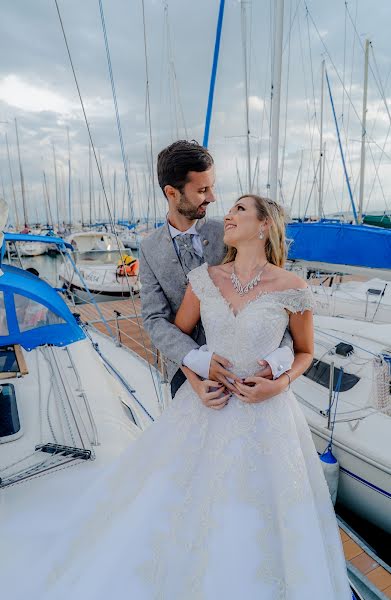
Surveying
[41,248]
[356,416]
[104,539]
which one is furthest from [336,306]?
[41,248]

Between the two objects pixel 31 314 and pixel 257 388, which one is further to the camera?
pixel 31 314

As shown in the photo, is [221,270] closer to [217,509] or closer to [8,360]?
[217,509]

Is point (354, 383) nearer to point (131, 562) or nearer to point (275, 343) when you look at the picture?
point (275, 343)

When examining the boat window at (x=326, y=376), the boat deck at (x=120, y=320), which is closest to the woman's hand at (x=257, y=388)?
the boat window at (x=326, y=376)

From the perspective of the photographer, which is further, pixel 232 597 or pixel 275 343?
pixel 275 343

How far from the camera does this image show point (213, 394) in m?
1.56

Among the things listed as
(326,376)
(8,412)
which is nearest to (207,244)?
(8,412)

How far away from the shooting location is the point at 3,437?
256 centimetres

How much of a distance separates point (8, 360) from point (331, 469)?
3.53 m

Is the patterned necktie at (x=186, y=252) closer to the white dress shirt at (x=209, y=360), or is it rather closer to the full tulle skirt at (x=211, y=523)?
the white dress shirt at (x=209, y=360)

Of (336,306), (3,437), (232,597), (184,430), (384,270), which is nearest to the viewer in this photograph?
(232,597)

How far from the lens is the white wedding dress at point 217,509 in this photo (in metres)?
1.33

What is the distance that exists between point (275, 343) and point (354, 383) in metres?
3.43

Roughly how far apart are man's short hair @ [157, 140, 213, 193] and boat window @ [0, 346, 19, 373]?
8.90ft
